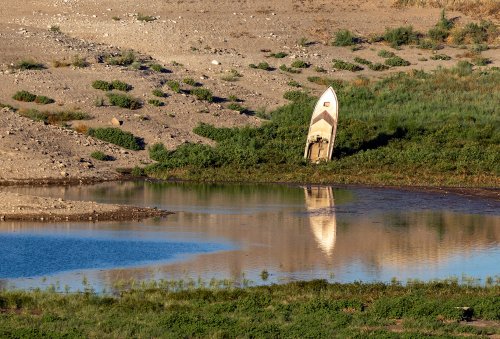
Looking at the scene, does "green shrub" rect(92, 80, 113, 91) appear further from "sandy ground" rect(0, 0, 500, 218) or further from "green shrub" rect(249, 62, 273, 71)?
"green shrub" rect(249, 62, 273, 71)

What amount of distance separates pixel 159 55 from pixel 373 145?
59.1 ft

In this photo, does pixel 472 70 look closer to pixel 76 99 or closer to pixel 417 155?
pixel 417 155

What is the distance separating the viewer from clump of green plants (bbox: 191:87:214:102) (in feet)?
189

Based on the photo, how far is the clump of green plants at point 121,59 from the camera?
2404 inches

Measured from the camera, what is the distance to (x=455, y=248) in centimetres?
3300

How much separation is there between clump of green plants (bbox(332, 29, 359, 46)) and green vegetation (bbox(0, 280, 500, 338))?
147 ft

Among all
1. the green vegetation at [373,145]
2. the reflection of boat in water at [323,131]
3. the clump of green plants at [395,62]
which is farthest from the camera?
the clump of green plants at [395,62]

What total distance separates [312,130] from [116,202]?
12.1 m

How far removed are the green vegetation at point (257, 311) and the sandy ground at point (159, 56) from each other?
12.1 meters

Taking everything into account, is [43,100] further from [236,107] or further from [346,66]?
[346,66]

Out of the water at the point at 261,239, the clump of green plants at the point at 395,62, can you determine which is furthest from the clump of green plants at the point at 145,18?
the water at the point at 261,239

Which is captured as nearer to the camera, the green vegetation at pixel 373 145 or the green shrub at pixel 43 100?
the green vegetation at pixel 373 145

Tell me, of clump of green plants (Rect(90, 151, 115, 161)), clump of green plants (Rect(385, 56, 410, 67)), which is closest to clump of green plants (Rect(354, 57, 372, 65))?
clump of green plants (Rect(385, 56, 410, 67))

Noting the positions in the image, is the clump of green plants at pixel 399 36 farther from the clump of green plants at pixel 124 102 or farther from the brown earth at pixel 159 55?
the clump of green plants at pixel 124 102
